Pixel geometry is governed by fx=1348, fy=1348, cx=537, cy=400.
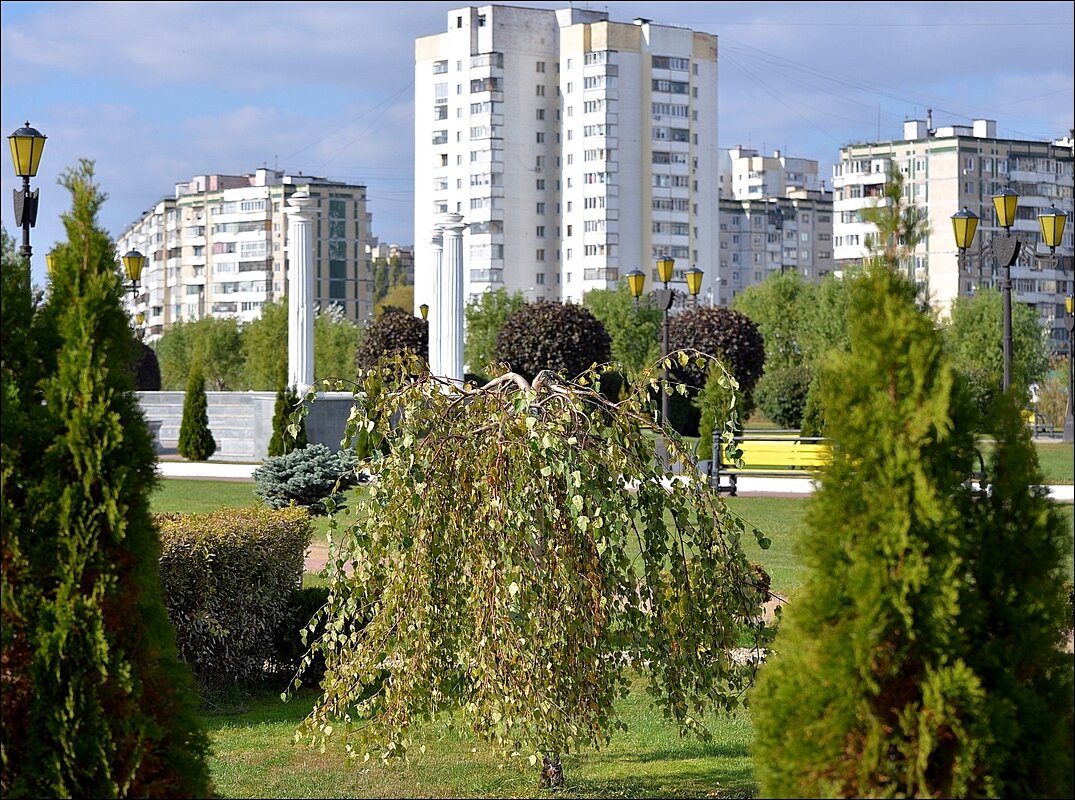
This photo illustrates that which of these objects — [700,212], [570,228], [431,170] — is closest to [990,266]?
[700,212]

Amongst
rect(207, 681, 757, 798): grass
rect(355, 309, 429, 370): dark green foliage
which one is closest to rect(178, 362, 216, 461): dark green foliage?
rect(355, 309, 429, 370): dark green foliage

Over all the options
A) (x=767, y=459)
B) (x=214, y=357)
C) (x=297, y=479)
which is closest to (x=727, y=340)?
(x=767, y=459)

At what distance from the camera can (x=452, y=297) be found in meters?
27.3

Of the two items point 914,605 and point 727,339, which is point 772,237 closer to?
point 727,339

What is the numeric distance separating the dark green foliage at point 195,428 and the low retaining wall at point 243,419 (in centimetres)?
91

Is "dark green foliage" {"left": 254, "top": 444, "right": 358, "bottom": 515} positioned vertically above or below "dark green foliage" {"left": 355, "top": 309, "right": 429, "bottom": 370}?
below

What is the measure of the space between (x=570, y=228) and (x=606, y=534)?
2931 inches

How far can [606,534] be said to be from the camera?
5.14m

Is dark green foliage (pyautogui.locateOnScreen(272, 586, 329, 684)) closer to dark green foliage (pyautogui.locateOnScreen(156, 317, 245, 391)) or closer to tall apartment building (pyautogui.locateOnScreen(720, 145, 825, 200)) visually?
dark green foliage (pyautogui.locateOnScreen(156, 317, 245, 391))

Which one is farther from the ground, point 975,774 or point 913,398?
point 913,398

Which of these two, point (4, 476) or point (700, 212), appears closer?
point (4, 476)

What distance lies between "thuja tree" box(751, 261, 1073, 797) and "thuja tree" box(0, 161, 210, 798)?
70.7 inches

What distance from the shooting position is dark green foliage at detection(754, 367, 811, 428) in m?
34.7

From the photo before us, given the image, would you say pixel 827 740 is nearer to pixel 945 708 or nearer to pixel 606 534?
pixel 945 708
